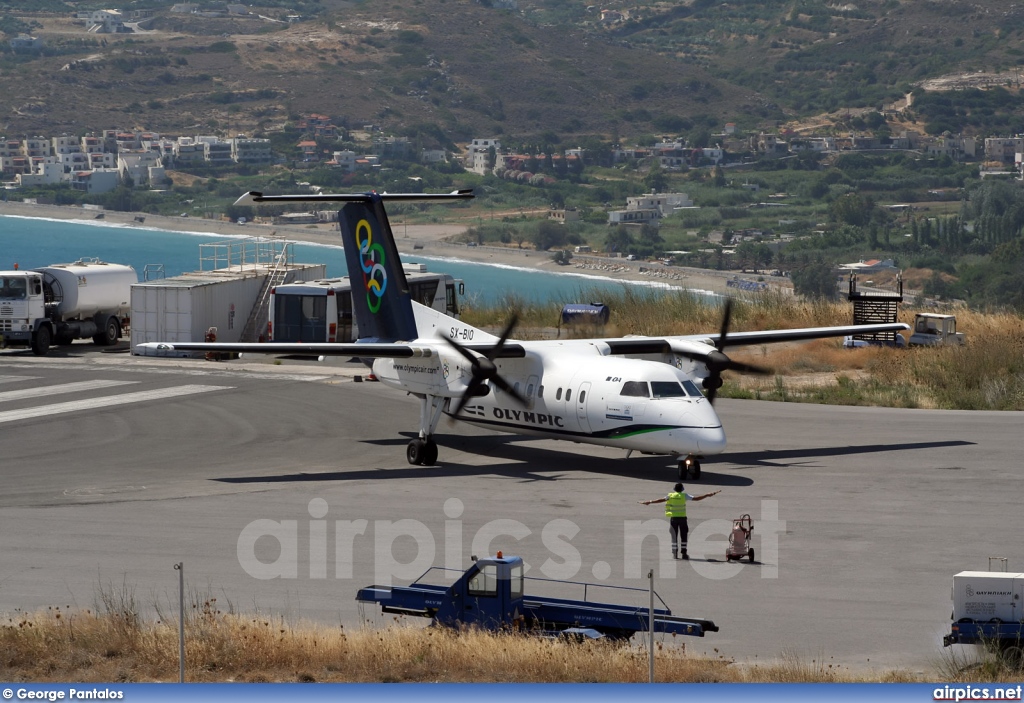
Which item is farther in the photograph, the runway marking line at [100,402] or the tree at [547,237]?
the tree at [547,237]

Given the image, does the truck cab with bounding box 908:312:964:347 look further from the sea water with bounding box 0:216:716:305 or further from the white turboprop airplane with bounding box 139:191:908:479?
the sea water with bounding box 0:216:716:305

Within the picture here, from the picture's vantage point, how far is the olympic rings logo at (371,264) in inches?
1367

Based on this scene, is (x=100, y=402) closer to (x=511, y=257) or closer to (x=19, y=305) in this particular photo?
(x=19, y=305)

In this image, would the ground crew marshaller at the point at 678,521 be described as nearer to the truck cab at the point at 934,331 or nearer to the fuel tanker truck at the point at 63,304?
the truck cab at the point at 934,331

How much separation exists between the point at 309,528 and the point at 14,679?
874cm

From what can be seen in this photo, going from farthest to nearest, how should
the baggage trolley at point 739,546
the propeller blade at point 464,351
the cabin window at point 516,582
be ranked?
1. the propeller blade at point 464,351
2. the baggage trolley at point 739,546
3. the cabin window at point 516,582

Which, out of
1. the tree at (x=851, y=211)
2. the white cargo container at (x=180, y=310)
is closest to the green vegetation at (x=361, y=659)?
the white cargo container at (x=180, y=310)

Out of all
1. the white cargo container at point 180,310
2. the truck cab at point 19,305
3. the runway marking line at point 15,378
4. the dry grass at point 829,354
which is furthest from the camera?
the white cargo container at point 180,310

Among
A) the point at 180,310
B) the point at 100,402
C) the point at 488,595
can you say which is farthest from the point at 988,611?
the point at 180,310

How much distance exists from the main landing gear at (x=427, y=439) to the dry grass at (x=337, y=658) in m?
14.1

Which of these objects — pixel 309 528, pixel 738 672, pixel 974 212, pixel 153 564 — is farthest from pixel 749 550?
pixel 974 212

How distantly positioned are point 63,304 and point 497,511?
34.5 metres

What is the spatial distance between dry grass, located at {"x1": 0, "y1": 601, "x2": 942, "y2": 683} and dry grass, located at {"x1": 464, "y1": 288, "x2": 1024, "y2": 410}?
26242mm

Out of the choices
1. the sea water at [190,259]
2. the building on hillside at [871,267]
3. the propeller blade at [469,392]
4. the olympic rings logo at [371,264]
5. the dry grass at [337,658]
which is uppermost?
the olympic rings logo at [371,264]
